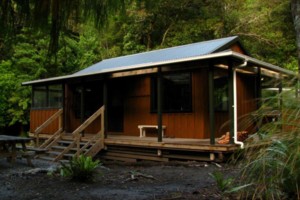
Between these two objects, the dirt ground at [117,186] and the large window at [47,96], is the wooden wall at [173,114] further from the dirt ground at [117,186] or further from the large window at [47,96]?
the large window at [47,96]

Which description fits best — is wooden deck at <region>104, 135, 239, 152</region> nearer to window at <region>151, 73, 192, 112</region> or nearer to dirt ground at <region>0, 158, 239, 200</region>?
dirt ground at <region>0, 158, 239, 200</region>

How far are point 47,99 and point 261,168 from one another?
13.1 metres

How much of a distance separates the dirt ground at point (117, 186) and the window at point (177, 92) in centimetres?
318

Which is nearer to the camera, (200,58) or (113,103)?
(200,58)

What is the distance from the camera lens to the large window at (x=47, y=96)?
15041 mm

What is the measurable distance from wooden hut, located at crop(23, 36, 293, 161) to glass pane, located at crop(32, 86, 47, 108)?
0.95 meters

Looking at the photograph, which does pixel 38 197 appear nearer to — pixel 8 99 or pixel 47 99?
pixel 47 99

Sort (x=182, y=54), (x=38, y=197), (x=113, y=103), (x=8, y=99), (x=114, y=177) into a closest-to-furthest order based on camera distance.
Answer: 1. (x=38, y=197)
2. (x=114, y=177)
3. (x=182, y=54)
4. (x=113, y=103)
5. (x=8, y=99)

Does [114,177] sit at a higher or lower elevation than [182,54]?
lower

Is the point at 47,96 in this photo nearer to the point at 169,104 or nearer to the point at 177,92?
the point at 169,104

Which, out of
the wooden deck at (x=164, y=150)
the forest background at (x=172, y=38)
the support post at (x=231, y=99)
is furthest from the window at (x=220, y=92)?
the forest background at (x=172, y=38)

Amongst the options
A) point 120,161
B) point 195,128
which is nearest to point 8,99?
point 120,161

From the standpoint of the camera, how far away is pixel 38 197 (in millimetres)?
5223

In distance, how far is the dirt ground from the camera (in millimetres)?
5188
